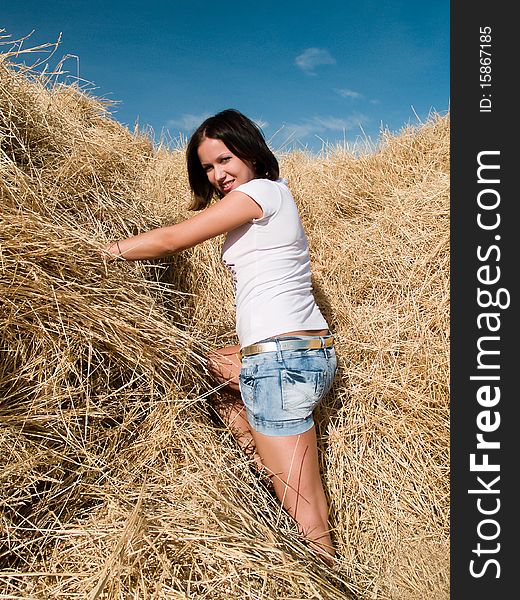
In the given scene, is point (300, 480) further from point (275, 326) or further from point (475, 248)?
point (475, 248)

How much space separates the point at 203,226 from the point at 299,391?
2.11 ft

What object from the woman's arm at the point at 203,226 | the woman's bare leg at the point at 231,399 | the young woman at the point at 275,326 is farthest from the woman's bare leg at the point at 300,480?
the woman's arm at the point at 203,226

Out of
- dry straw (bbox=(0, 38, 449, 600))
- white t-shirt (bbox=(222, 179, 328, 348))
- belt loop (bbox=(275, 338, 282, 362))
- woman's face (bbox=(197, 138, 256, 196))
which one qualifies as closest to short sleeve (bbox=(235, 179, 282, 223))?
white t-shirt (bbox=(222, 179, 328, 348))

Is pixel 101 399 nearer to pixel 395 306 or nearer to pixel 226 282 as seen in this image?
pixel 226 282

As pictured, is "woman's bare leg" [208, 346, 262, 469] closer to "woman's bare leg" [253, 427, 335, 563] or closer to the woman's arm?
"woman's bare leg" [253, 427, 335, 563]

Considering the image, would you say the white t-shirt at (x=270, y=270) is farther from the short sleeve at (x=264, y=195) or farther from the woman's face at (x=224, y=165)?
the woman's face at (x=224, y=165)

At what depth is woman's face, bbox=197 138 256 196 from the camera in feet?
6.61

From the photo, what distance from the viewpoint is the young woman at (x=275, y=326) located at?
5.74ft

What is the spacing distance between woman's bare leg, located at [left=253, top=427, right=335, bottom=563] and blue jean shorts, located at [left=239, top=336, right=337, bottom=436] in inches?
1.6

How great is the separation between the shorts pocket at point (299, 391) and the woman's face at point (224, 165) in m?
0.78

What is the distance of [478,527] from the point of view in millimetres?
1778

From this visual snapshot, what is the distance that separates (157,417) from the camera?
1.85 metres

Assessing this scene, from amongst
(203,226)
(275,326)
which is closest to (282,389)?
(275,326)

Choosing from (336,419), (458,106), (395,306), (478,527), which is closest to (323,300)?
(395,306)
